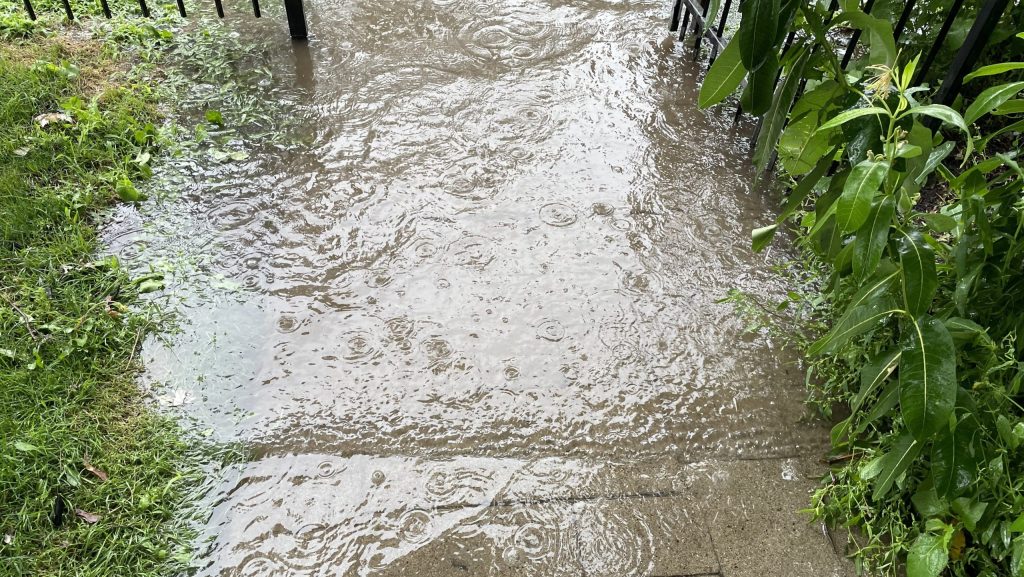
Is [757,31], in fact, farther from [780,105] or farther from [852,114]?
[780,105]

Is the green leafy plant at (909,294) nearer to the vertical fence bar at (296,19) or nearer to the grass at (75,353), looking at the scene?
the grass at (75,353)

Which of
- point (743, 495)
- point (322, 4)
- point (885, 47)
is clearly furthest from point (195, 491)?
point (322, 4)

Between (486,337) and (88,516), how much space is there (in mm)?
1508

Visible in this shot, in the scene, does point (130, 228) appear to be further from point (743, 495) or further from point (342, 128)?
point (743, 495)

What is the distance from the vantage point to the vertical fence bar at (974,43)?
2338 mm

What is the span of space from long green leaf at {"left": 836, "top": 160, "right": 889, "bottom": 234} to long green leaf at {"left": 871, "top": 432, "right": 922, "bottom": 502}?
759 mm

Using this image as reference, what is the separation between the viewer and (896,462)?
6.61 feet

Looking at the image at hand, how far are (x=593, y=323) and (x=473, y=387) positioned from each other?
1.94 feet

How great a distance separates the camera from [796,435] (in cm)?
256

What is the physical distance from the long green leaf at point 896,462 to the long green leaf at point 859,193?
759 mm

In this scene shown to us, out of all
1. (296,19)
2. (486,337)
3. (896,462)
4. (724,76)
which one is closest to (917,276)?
(896,462)

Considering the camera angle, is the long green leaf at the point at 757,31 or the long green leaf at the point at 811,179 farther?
the long green leaf at the point at 811,179

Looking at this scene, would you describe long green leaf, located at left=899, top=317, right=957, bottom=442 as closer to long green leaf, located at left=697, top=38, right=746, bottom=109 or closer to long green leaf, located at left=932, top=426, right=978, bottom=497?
long green leaf, located at left=932, top=426, right=978, bottom=497


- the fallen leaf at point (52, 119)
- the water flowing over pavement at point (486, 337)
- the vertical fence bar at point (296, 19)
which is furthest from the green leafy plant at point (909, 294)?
the fallen leaf at point (52, 119)
